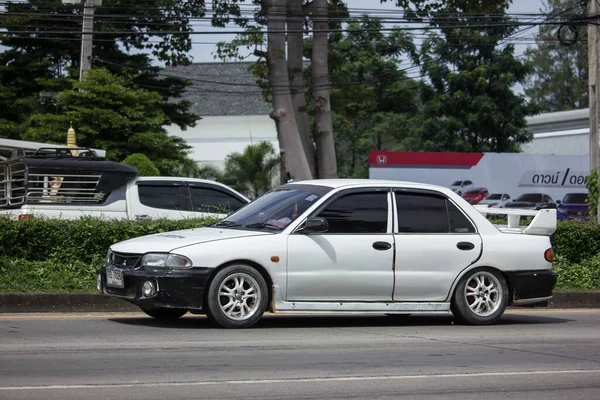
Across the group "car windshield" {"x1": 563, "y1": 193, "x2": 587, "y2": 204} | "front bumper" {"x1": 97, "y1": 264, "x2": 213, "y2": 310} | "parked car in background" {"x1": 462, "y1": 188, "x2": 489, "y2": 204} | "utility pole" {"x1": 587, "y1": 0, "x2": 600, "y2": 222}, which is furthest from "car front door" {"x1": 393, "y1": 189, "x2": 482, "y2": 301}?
"car windshield" {"x1": 563, "y1": 193, "x2": 587, "y2": 204}

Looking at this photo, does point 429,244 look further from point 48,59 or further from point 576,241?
point 48,59

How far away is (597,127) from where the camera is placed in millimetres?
18234

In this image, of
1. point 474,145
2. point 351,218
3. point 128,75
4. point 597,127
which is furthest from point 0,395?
point 474,145

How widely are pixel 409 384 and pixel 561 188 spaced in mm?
28538

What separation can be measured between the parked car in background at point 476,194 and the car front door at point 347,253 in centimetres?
2202

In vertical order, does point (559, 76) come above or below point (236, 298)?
above

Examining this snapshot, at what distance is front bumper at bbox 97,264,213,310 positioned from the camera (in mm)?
9391

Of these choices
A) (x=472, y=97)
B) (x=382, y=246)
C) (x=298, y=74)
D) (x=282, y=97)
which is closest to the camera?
(x=382, y=246)

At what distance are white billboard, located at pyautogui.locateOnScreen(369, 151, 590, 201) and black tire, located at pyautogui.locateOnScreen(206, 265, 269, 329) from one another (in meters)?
20.1

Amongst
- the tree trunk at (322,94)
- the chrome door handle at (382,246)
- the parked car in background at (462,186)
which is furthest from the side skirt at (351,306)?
the parked car in background at (462,186)

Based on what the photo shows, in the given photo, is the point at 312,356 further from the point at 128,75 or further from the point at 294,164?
the point at 128,75

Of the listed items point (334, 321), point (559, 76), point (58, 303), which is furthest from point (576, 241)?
point (559, 76)

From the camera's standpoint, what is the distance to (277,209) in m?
10.4

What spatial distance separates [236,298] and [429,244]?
2269 mm
